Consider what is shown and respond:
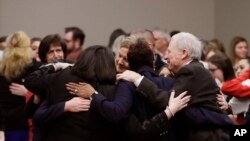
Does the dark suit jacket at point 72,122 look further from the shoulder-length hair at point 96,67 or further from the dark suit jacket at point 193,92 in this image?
the dark suit jacket at point 193,92

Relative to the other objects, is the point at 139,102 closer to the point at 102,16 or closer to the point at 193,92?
the point at 193,92

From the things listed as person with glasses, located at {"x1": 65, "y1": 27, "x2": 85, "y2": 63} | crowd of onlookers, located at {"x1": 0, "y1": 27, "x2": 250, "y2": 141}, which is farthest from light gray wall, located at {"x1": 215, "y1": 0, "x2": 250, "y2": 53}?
crowd of onlookers, located at {"x1": 0, "y1": 27, "x2": 250, "y2": 141}

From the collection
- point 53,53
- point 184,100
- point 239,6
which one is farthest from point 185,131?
point 239,6

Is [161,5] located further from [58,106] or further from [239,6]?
[58,106]

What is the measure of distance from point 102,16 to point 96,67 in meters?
6.23

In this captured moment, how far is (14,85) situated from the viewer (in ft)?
17.8

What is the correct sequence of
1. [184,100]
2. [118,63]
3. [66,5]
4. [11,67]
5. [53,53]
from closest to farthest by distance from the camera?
[184,100] → [118,63] → [53,53] → [11,67] → [66,5]

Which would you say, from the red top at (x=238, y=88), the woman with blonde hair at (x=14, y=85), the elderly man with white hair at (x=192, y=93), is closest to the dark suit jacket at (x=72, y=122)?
the elderly man with white hair at (x=192, y=93)

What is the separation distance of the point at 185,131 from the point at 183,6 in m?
7.18

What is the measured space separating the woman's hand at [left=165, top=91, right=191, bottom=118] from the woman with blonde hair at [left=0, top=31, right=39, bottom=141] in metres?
2.11

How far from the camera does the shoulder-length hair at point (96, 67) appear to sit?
12.0 ft

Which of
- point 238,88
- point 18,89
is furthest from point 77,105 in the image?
point 18,89

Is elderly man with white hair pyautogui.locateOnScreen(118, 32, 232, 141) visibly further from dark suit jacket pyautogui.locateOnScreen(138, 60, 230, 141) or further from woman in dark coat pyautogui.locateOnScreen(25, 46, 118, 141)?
woman in dark coat pyautogui.locateOnScreen(25, 46, 118, 141)

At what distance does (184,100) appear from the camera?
3514 millimetres
